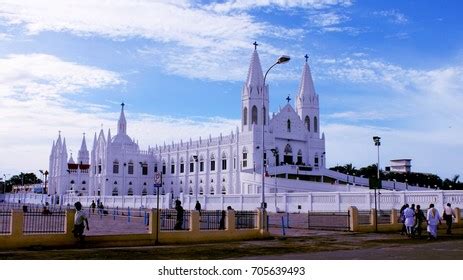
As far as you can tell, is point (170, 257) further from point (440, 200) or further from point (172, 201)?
point (172, 201)

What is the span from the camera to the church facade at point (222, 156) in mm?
82938

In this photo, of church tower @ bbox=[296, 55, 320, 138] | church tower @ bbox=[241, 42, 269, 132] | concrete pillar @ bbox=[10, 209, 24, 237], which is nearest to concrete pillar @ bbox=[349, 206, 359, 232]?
concrete pillar @ bbox=[10, 209, 24, 237]

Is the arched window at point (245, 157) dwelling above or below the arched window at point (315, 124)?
below

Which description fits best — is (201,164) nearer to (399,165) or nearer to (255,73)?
(255,73)

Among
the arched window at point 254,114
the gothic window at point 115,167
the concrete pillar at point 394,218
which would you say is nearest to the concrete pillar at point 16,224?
the concrete pillar at point 394,218

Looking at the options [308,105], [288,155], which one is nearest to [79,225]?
[288,155]

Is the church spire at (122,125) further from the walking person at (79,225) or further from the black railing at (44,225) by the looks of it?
the walking person at (79,225)

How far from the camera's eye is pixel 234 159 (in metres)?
86.1

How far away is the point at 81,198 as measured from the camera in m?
81.5

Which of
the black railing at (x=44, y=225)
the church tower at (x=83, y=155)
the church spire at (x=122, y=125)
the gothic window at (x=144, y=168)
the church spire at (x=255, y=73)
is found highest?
the church spire at (x=255, y=73)

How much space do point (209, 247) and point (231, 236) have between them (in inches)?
136

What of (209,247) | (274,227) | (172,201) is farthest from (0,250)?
(172,201)

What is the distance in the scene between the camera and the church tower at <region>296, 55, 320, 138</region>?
→ 93625 mm

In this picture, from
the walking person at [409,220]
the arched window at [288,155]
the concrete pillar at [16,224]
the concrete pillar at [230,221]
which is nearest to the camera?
the concrete pillar at [16,224]
